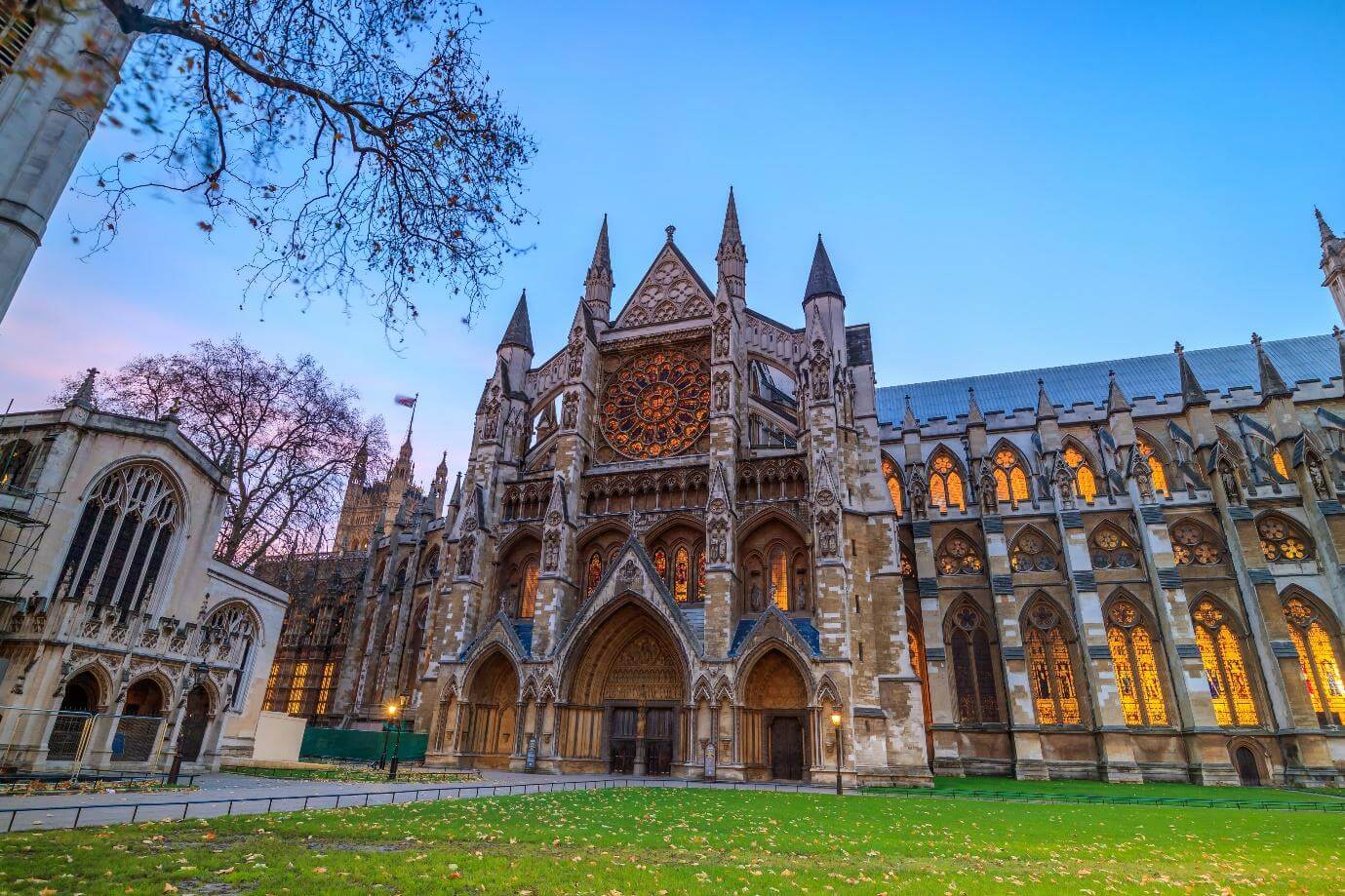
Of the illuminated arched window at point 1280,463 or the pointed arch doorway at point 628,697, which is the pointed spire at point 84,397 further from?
the illuminated arched window at point 1280,463

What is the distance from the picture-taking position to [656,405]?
98.3ft

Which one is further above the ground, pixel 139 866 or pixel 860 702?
pixel 860 702

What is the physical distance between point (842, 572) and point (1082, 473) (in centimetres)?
1948

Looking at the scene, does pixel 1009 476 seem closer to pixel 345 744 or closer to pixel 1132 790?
pixel 1132 790

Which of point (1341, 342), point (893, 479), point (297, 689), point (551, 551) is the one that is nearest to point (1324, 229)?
point (1341, 342)

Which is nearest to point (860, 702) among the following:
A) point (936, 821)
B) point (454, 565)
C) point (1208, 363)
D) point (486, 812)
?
point (936, 821)

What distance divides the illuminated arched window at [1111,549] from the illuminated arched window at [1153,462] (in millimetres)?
2888

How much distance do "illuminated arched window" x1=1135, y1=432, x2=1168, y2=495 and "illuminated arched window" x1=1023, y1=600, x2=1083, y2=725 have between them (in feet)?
27.5

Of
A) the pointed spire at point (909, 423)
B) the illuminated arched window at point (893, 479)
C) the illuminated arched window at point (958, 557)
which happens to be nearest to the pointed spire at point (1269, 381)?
the illuminated arched window at point (958, 557)

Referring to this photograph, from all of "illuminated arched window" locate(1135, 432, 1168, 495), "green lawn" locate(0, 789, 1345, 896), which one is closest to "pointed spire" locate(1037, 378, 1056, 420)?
"illuminated arched window" locate(1135, 432, 1168, 495)

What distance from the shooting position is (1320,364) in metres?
36.2

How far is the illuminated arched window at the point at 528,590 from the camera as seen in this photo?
93.0 feet

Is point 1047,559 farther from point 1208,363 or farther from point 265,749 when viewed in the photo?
point 265,749

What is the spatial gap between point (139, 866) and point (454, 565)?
924 inches
